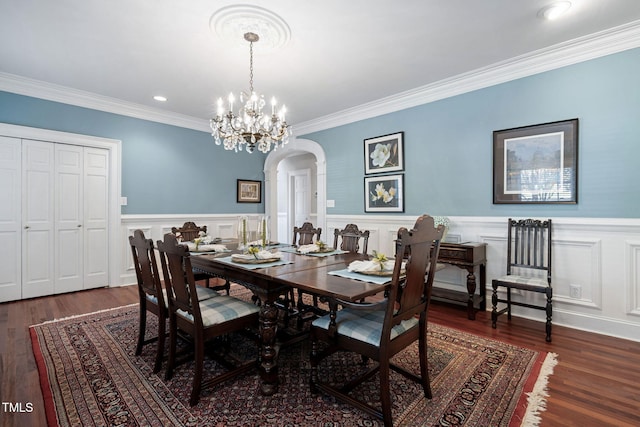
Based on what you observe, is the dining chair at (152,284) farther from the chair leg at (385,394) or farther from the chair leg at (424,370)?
the chair leg at (424,370)

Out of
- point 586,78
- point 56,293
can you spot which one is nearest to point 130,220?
point 56,293

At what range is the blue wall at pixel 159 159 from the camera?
3.89 metres

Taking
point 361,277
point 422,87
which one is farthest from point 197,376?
point 422,87

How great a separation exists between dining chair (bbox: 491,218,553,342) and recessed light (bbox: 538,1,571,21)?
173cm

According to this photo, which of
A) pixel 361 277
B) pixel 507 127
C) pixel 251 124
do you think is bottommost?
pixel 361 277

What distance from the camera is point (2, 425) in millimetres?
1621

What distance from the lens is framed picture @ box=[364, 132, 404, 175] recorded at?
4199 mm

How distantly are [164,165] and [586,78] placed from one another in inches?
209

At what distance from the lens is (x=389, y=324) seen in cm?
154

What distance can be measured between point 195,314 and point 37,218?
11.7 feet

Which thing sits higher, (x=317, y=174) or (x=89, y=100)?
(x=89, y=100)

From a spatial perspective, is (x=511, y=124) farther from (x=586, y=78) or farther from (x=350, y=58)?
(x=350, y=58)

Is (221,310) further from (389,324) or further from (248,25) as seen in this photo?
(248,25)

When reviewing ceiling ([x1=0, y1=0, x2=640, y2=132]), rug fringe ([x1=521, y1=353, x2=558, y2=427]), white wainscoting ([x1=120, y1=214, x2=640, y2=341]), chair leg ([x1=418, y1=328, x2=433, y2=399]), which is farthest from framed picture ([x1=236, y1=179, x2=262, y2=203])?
rug fringe ([x1=521, y1=353, x2=558, y2=427])
